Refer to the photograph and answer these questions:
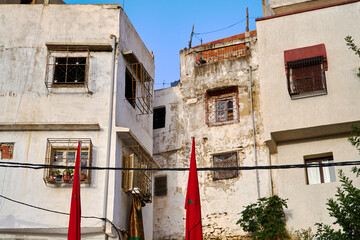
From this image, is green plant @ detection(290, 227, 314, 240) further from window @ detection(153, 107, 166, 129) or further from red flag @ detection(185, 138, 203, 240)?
window @ detection(153, 107, 166, 129)

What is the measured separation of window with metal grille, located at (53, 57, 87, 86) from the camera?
15.3 meters

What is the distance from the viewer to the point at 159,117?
1948 centimetres

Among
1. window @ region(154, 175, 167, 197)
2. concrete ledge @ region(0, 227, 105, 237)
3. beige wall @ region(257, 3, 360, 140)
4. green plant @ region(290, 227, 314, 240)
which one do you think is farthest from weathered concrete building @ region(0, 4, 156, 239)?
green plant @ region(290, 227, 314, 240)

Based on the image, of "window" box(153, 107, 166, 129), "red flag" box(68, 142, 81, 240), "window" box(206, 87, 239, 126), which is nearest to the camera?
"red flag" box(68, 142, 81, 240)

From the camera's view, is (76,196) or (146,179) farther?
(146,179)

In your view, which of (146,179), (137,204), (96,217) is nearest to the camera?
(96,217)

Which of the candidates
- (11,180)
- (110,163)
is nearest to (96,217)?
(110,163)

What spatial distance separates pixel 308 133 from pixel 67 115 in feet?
21.7

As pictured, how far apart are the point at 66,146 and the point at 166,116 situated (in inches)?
219

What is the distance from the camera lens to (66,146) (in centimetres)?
1430

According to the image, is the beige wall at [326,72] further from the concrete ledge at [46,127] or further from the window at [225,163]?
the concrete ledge at [46,127]

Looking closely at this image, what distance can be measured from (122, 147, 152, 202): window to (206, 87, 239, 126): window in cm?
299

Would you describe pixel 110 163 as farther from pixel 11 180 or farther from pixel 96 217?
pixel 11 180

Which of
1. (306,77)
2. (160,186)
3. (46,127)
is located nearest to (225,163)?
(160,186)
